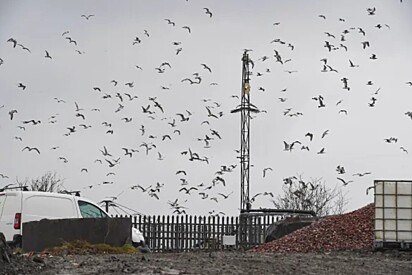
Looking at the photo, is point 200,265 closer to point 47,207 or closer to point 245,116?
point 47,207

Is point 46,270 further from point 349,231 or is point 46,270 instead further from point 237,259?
point 349,231

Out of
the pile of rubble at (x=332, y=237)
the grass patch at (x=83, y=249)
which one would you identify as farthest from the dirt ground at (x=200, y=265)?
the pile of rubble at (x=332, y=237)

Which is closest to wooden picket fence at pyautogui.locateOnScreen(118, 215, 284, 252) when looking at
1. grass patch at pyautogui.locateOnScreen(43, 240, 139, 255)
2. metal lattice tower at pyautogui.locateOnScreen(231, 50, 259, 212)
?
metal lattice tower at pyautogui.locateOnScreen(231, 50, 259, 212)

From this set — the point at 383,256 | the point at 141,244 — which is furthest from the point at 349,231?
the point at 141,244

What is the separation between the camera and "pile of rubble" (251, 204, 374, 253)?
60.6 feet

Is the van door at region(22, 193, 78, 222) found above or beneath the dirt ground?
above

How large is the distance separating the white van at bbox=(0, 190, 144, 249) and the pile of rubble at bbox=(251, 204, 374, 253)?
4299 millimetres

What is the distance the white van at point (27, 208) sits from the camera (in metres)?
17.5

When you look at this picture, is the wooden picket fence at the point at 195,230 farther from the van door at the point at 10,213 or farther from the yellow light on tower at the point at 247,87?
the van door at the point at 10,213

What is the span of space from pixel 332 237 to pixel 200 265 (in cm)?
816

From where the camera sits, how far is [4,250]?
35.8ft

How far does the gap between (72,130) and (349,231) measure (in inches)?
340

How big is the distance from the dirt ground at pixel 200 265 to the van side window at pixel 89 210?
5.66 m

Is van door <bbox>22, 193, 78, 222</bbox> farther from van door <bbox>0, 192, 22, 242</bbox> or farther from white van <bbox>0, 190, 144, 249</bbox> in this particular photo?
van door <bbox>0, 192, 22, 242</bbox>
